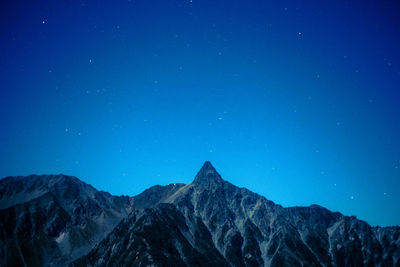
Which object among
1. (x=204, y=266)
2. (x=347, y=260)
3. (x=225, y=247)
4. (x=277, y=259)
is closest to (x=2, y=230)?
(x=204, y=266)

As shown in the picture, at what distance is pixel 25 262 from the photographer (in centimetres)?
17175

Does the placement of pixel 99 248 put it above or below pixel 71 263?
above

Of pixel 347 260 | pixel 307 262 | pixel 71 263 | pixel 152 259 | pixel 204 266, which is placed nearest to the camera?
pixel 152 259

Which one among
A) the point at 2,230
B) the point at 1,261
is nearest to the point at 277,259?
the point at 1,261

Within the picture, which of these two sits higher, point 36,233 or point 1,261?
point 36,233

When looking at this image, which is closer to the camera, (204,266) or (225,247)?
(204,266)

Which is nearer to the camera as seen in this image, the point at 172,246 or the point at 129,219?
the point at 172,246

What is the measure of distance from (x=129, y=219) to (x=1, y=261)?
83.7 metres

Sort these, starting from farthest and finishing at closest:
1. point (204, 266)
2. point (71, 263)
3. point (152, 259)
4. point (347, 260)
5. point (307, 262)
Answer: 1. point (347, 260)
2. point (307, 262)
3. point (71, 263)
4. point (204, 266)
5. point (152, 259)

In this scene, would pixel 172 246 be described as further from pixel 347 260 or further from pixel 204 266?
pixel 347 260

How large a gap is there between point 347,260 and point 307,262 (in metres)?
38.6

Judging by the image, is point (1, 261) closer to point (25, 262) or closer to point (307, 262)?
point (25, 262)

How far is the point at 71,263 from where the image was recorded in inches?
6703

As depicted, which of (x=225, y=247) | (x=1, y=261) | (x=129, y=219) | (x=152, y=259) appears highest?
(x=129, y=219)
